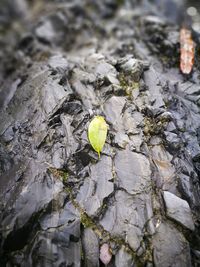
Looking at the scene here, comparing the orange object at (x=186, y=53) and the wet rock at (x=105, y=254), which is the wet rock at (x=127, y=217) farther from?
the orange object at (x=186, y=53)

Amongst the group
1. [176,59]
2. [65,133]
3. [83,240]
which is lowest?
[176,59]

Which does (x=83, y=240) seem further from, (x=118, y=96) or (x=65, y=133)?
(x=118, y=96)

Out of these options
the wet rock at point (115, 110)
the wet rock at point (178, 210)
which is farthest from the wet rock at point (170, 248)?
the wet rock at point (115, 110)

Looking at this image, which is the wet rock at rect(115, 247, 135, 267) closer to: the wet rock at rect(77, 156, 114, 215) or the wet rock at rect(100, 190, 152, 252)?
the wet rock at rect(100, 190, 152, 252)

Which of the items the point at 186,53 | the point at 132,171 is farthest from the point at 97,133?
the point at 186,53

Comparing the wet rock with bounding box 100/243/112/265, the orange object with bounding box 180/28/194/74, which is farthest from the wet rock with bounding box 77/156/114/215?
the orange object with bounding box 180/28/194/74

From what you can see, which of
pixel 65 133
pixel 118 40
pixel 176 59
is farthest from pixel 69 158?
pixel 118 40
